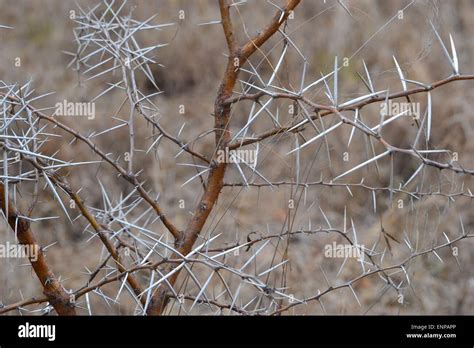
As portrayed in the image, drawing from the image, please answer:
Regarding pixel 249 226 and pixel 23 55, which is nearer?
pixel 249 226

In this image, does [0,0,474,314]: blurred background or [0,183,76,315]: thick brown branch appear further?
[0,0,474,314]: blurred background

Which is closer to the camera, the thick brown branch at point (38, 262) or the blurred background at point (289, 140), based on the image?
the thick brown branch at point (38, 262)

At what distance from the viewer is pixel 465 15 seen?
488 cm

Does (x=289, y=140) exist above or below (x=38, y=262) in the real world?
above

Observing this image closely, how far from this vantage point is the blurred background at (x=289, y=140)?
364cm

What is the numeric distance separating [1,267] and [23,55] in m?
1.75

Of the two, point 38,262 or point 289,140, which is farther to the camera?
point 289,140

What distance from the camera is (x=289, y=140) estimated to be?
11.2 feet

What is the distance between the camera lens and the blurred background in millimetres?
3637
